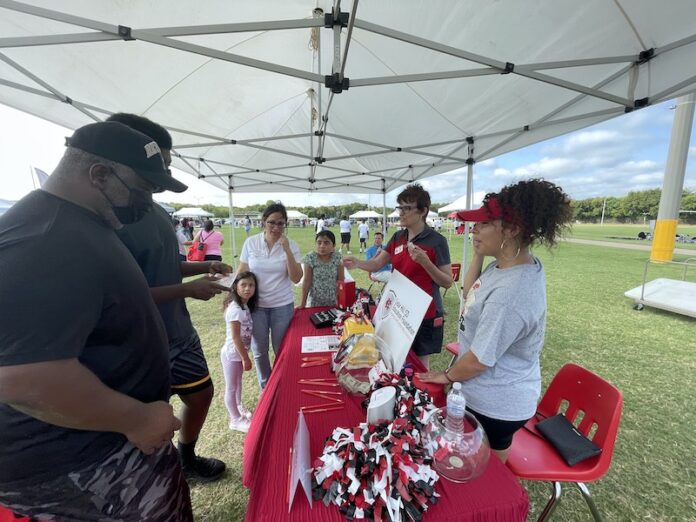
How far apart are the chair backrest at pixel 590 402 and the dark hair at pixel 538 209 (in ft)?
2.63

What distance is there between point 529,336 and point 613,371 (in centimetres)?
352

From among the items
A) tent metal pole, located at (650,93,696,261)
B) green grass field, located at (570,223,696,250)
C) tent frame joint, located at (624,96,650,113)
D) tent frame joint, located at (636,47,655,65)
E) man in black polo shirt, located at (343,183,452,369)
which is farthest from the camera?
green grass field, located at (570,223,696,250)

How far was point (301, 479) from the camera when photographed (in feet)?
2.44

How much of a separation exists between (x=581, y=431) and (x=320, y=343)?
152 cm

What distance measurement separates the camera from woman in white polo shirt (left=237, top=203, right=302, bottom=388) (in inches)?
96.3

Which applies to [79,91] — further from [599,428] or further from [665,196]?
[665,196]

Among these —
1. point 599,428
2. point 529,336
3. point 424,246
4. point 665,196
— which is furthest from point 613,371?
point 665,196

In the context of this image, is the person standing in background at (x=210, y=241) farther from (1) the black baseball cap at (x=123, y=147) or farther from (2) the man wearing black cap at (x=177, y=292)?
(1) the black baseball cap at (x=123, y=147)

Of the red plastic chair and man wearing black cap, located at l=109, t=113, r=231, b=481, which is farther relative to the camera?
man wearing black cap, located at l=109, t=113, r=231, b=481

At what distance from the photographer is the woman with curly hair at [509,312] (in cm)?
109

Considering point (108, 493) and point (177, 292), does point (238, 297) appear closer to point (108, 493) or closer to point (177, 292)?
Result: point (177, 292)

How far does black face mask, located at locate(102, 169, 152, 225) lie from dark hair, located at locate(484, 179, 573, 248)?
138cm

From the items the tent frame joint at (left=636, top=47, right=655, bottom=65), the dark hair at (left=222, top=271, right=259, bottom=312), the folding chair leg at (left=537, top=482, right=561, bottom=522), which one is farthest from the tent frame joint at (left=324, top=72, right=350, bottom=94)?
the folding chair leg at (left=537, top=482, right=561, bottom=522)

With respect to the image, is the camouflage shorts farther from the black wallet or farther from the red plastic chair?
the black wallet
